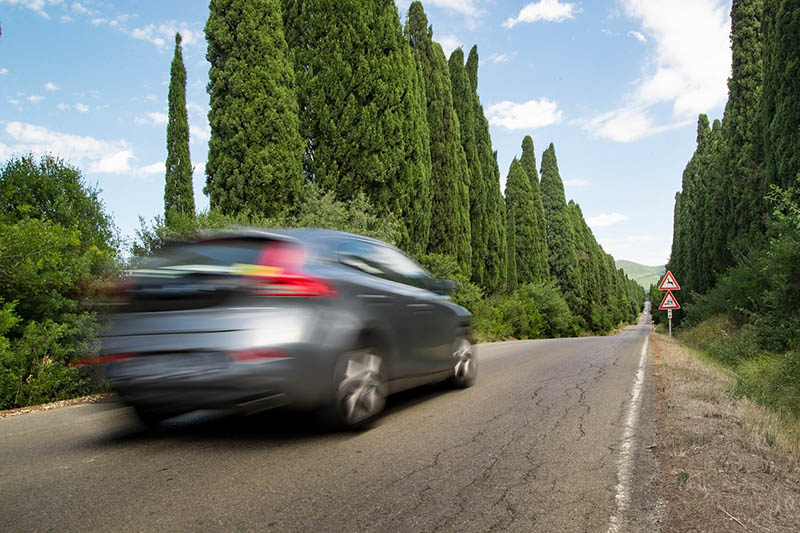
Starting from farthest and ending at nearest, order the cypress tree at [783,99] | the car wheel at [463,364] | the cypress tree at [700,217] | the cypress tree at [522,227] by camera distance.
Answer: the cypress tree at [522,227] → the cypress tree at [700,217] → the cypress tree at [783,99] → the car wheel at [463,364]

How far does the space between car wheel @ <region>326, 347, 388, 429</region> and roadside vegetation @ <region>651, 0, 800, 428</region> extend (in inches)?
193

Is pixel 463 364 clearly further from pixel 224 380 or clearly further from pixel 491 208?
pixel 491 208

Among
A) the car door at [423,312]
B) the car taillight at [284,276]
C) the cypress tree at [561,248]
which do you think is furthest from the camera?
the cypress tree at [561,248]

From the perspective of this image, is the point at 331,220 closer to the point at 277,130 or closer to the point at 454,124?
the point at 277,130

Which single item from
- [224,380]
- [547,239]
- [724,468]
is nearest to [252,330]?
[224,380]

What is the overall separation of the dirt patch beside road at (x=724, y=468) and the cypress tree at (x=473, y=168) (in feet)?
76.3

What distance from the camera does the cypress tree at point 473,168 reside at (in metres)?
29.6

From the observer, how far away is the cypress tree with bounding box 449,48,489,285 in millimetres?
29578

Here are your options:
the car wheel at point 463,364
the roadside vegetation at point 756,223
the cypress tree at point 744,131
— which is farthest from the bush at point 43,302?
the cypress tree at point 744,131

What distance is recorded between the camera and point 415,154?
65.4 feet

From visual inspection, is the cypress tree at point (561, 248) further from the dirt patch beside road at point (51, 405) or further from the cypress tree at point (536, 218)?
the dirt patch beside road at point (51, 405)

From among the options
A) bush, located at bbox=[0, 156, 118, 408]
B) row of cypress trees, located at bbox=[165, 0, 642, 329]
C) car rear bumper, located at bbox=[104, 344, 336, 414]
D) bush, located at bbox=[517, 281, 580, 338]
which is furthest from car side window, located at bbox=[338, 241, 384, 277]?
bush, located at bbox=[517, 281, 580, 338]

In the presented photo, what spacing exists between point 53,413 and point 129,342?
232cm

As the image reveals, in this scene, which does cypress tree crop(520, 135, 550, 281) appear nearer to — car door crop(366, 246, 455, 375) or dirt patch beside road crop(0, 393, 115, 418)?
car door crop(366, 246, 455, 375)
